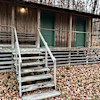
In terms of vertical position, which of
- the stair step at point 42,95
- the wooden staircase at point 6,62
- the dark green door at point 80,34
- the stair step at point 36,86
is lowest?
the stair step at point 42,95

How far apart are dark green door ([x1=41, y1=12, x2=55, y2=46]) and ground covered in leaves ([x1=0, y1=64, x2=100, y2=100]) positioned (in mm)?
3398

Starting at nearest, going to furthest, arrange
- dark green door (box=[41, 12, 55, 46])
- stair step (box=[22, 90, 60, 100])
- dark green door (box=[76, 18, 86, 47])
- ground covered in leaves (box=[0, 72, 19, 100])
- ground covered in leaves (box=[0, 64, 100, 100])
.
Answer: stair step (box=[22, 90, 60, 100]) < ground covered in leaves (box=[0, 72, 19, 100]) < ground covered in leaves (box=[0, 64, 100, 100]) < dark green door (box=[41, 12, 55, 46]) < dark green door (box=[76, 18, 86, 47])

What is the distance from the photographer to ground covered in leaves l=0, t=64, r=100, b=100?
406 centimetres

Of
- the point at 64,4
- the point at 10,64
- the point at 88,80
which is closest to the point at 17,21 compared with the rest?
the point at 10,64

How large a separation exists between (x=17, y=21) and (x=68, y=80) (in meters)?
5.05

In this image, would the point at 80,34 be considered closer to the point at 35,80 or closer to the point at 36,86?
the point at 35,80

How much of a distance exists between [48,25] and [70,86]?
5.27 meters

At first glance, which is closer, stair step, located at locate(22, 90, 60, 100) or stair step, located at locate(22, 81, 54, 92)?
stair step, located at locate(22, 90, 60, 100)

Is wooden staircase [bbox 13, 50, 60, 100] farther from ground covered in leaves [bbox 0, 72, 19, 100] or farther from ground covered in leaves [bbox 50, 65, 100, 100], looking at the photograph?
ground covered in leaves [bbox 50, 65, 100, 100]

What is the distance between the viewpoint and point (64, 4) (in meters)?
9.45

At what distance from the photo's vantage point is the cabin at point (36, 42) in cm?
443

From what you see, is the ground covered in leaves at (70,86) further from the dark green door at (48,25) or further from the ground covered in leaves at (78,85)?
the dark green door at (48,25)

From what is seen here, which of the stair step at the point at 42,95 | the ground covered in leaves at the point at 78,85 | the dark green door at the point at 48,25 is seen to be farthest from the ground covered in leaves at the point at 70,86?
the dark green door at the point at 48,25

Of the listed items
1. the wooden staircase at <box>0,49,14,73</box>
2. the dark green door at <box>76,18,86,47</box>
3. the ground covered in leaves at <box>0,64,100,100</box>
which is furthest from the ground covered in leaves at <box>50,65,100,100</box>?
the dark green door at <box>76,18,86,47</box>
